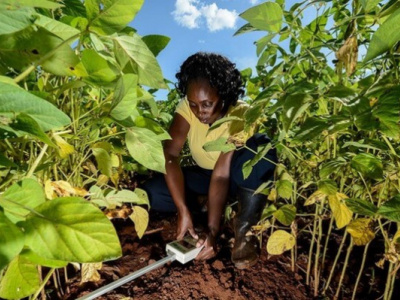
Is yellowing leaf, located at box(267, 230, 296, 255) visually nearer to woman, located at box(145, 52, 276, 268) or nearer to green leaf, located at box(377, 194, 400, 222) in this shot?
woman, located at box(145, 52, 276, 268)

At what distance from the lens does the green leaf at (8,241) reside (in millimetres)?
225

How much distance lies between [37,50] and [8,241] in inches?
8.3

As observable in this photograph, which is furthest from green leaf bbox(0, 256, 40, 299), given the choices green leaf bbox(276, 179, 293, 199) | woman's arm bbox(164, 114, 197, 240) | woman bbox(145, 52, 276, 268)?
woman's arm bbox(164, 114, 197, 240)

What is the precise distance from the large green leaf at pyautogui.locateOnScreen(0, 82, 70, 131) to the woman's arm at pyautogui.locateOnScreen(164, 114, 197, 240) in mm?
1026

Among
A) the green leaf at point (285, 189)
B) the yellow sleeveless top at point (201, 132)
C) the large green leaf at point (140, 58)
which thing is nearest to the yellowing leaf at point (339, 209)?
the green leaf at point (285, 189)

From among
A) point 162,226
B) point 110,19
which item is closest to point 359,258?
point 162,226

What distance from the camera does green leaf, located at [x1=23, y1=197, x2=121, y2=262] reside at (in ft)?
0.82

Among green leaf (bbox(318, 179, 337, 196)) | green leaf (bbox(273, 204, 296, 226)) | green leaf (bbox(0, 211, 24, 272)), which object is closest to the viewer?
green leaf (bbox(0, 211, 24, 272))

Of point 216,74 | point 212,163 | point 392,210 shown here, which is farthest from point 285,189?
point 212,163

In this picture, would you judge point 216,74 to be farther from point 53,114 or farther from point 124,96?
point 53,114

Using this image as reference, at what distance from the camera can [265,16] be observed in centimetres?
51

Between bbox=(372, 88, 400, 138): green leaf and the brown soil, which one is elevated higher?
bbox=(372, 88, 400, 138): green leaf

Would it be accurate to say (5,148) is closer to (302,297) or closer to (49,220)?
(49,220)

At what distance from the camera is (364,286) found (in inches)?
38.9
